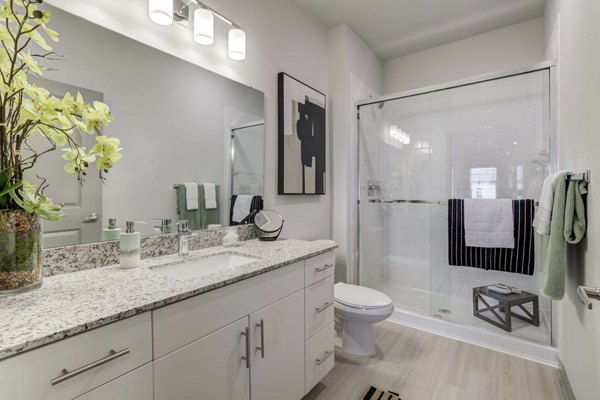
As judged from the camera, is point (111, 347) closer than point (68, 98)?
Yes

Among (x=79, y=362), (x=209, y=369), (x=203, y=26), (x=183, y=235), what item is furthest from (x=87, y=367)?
(x=203, y=26)

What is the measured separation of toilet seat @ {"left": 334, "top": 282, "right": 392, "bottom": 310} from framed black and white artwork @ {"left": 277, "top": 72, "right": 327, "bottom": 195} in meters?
0.82

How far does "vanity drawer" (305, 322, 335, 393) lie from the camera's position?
149cm

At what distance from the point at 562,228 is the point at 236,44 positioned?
1966 millimetres

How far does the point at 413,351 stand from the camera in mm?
2055

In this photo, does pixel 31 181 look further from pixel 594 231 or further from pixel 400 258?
pixel 400 258

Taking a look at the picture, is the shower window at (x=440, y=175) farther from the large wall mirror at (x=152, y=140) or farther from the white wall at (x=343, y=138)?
the large wall mirror at (x=152, y=140)

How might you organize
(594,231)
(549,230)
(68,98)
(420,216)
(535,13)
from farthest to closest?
(420,216)
(535,13)
(549,230)
(594,231)
(68,98)

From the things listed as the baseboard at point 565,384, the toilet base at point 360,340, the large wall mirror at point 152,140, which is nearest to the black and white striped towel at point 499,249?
the baseboard at point 565,384

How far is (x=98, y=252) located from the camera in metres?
1.17

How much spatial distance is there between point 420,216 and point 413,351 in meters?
1.22

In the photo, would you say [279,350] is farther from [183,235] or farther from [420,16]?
[420,16]

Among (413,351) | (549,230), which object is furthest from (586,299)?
(413,351)

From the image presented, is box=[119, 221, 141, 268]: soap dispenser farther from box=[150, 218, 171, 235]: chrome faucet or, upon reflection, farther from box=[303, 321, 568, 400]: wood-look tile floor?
box=[303, 321, 568, 400]: wood-look tile floor
